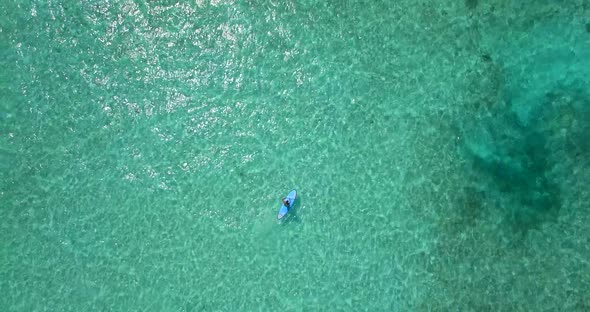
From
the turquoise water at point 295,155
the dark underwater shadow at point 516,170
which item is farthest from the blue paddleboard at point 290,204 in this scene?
the dark underwater shadow at point 516,170

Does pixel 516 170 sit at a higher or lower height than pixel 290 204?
lower

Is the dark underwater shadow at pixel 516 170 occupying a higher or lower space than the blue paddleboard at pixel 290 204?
lower

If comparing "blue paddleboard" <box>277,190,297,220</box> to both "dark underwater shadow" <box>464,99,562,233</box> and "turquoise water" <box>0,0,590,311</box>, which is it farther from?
"dark underwater shadow" <box>464,99,562,233</box>

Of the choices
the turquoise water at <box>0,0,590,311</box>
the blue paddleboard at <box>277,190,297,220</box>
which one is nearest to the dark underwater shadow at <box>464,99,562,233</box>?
the turquoise water at <box>0,0,590,311</box>

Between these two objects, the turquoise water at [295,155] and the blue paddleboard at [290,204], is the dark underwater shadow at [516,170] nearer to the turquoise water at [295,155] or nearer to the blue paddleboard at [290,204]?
the turquoise water at [295,155]

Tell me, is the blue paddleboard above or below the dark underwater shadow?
above

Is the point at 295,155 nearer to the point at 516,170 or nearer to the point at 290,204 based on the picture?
the point at 290,204

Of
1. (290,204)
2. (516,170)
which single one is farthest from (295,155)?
(516,170)

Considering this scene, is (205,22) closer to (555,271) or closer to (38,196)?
(38,196)

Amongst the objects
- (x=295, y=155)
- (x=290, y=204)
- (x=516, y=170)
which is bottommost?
(x=516, y=170)
